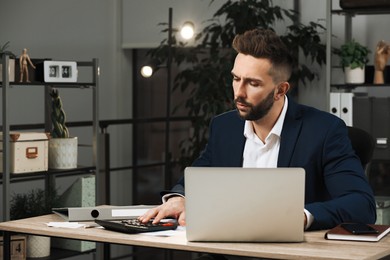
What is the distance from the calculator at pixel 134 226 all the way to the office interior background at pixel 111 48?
Result: 360cm

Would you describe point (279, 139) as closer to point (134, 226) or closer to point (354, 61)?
point (134, 226)

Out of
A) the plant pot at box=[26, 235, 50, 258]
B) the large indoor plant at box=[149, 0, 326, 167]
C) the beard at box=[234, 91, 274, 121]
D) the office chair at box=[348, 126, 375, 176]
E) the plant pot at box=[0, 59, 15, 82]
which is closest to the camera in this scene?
the beard at box=[234, 91, 274, 121]

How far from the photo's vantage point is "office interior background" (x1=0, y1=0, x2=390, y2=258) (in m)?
6.18

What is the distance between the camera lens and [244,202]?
212 centimetres

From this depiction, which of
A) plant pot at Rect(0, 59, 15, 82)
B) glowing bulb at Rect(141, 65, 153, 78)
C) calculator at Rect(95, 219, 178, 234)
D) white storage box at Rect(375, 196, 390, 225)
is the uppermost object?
glowing bulb at Rect(141, 65, 153, 78)

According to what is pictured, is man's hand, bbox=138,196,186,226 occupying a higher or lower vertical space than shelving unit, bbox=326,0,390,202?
lower

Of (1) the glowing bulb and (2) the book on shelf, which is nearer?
(2) the book on shelf

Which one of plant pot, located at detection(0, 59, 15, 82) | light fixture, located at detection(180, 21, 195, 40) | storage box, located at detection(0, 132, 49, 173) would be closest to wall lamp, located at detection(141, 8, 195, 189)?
light fixture, located at detection(180, 21, 195, 40)

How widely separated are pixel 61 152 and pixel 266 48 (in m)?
2.29

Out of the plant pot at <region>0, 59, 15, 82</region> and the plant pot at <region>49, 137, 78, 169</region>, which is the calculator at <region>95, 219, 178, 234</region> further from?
the plant pot at <region>49, 137, 78, 169</region>

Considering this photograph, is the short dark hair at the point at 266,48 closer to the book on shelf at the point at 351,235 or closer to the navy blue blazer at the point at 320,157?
the navy blue blazer at the point at 320,157

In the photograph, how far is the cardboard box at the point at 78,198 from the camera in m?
4.69

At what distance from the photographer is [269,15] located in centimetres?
538

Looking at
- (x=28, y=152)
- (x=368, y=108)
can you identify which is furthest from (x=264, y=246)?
(x=368, y=108)
